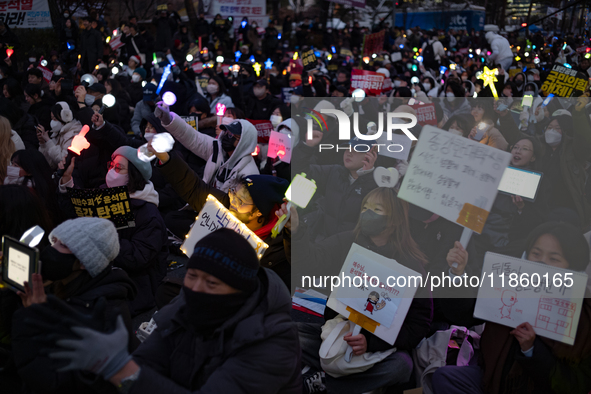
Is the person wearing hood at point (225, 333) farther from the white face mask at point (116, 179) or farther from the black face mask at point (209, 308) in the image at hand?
the white face mask at point (116, 179)

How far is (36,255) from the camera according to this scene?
224cm

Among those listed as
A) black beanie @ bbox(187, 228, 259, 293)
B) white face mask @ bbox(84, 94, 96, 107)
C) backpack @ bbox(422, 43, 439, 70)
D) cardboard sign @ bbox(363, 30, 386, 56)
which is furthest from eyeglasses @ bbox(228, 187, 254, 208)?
backpack @ bbox(422, 43, 439, 70)

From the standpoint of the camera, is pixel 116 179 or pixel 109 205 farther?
pixel 116 179

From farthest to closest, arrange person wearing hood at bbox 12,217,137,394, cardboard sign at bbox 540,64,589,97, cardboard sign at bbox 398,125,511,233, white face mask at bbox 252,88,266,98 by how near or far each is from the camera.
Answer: white face mask at bbox 252,88,266,98 < cardboard sign at bbox 540,64,589,97 < cardboard sign at bbox 398,125,511,233 < person wearing hood at bbox 12,217,137,394

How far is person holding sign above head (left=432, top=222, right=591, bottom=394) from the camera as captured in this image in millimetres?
2449

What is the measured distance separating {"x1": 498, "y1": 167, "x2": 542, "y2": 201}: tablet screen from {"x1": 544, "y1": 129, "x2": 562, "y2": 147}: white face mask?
2.08 metres

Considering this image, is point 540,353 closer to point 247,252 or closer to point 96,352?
point 247,252

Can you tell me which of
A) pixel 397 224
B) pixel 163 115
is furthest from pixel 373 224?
pixel 163 115

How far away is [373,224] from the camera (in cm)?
A: 313

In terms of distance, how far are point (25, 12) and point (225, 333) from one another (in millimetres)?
16482

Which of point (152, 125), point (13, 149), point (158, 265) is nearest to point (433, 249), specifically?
point (158, 265)

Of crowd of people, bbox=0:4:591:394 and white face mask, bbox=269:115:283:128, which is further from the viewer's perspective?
white face mask, bbox=269:115:283:128

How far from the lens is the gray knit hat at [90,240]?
248 centimetres

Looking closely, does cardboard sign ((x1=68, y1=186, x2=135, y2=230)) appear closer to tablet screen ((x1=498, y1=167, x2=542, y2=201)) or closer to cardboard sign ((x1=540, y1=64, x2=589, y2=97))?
tablet screen ((x1=498, y1=167, x2=542, y2=201))
